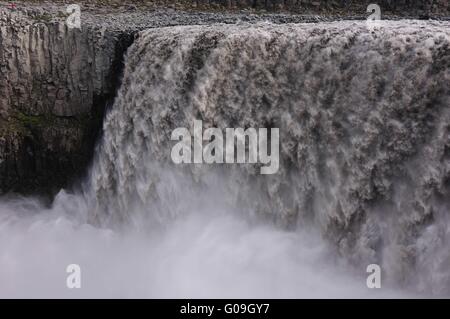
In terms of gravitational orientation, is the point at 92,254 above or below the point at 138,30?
below

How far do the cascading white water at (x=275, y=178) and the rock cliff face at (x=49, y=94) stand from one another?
1.13 metres

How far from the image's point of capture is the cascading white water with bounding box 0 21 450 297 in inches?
248

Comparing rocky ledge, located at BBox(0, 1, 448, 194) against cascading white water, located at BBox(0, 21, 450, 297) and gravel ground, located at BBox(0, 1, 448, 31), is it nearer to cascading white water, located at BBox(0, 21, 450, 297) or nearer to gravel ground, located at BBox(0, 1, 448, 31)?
gravel ground, located at BBox(0, 1, 448, 31)

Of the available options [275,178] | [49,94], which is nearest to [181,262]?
[275,178]

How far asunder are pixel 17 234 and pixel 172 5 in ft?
25.6

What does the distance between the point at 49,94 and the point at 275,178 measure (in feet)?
21.2

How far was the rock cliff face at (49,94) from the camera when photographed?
37.2ft

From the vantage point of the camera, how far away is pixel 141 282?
8352mm

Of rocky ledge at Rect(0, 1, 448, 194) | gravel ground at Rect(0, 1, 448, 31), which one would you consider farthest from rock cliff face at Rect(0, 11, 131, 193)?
gravel ground at Rect(0, 1, 448, 31)

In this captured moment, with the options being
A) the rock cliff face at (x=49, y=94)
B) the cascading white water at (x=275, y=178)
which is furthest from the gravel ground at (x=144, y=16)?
the cascading white water at (x=275, y=178)

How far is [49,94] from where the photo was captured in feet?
38.3

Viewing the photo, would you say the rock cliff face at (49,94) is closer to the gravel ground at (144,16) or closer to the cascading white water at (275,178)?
the gravel ground at (144,16)
